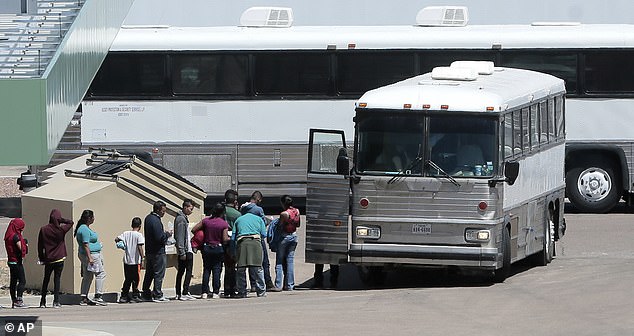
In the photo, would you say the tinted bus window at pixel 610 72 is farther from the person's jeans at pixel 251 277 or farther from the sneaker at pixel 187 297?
the sneaker at pixel 187 297

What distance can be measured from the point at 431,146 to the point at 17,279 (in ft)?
18.9

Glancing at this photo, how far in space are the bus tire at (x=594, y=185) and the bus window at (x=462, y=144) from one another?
7961 mm

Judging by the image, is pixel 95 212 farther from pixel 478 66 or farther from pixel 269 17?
pixel 269 17

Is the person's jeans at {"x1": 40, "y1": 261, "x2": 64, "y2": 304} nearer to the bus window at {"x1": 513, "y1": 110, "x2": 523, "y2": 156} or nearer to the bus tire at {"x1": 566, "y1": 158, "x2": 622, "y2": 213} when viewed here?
the bus window at {"x1": 513, "y1": 110, "x2": 523, "y2": 156}

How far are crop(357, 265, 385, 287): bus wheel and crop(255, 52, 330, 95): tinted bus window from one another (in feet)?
24.0

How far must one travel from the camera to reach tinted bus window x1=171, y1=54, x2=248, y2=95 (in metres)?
27.8

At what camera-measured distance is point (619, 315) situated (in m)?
17.9

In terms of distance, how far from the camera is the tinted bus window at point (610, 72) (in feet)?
90.5

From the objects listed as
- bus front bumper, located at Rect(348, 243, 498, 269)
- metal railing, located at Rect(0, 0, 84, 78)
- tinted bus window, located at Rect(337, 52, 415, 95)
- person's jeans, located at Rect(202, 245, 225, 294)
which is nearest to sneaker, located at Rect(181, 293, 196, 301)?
person's jeans, located at Rect(202, 245, 225, 294)

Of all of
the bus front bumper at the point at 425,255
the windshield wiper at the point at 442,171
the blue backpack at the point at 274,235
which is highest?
the windshield wiper at the point at 442,171

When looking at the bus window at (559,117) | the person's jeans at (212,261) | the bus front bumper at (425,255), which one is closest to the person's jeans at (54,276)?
the person's jeans at (212,261)

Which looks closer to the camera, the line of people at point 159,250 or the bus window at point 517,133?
the line of people at point 159,250

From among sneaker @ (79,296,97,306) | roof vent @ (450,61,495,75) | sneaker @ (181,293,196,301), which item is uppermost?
roof vent @ (450,61,495,75)

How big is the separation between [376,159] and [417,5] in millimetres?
9714
